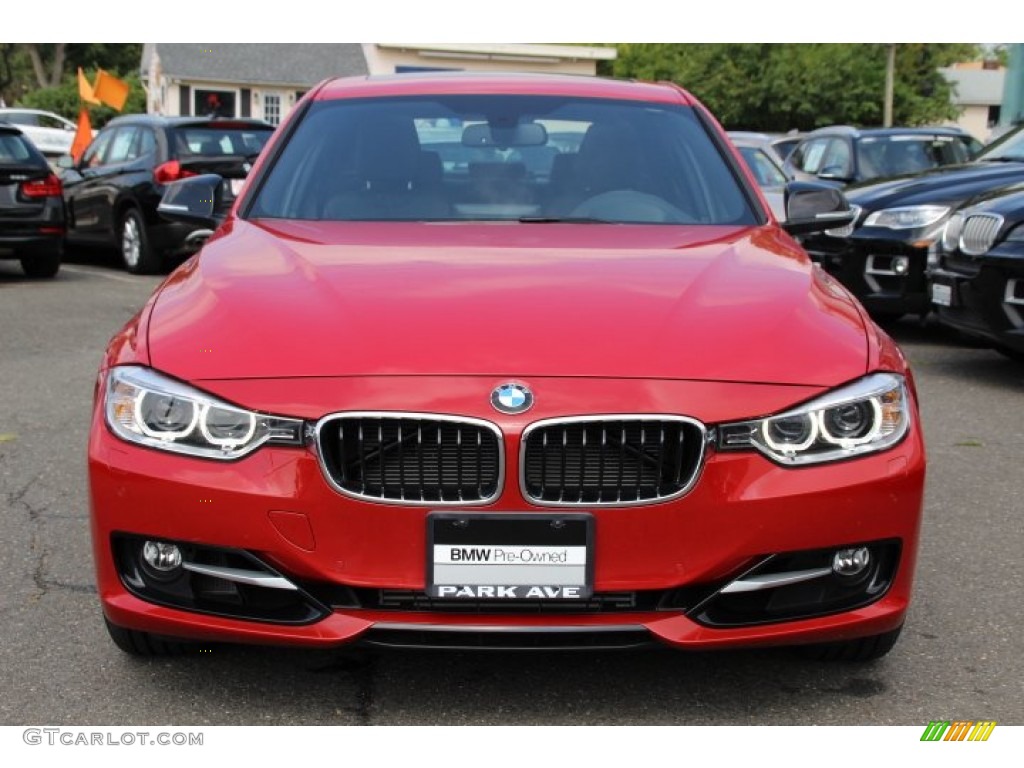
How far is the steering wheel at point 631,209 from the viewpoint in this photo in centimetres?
465

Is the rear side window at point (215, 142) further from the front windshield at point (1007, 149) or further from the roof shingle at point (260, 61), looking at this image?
the roof shingle at point (260, 61)

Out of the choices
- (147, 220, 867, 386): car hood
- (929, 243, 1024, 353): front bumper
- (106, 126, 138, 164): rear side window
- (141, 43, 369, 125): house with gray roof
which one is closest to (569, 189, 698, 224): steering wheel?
(147, 220, 867, 386): car hood

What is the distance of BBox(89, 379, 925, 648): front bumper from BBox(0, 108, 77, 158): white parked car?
30.2 meters

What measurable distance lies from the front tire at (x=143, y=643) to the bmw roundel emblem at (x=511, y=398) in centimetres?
109

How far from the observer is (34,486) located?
5863 millimetres

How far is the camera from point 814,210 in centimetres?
519

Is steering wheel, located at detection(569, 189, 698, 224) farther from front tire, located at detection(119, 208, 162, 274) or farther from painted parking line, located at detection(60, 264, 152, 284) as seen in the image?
front tire, located at detection(119, 208, 162, 274)

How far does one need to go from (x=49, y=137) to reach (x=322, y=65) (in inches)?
912

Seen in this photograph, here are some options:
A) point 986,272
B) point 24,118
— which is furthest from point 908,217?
point 24,118

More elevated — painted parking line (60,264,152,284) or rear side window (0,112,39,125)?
painted parking line (60,264,152,284)

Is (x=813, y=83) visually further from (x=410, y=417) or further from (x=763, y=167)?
(x=410, y=417)

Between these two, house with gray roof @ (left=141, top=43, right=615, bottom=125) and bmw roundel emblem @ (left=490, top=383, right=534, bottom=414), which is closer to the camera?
bmw roundel emblem @ (left=490, top=383, right=534, bottom=414)

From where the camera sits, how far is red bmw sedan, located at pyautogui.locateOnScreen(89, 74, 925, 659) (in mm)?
3217
